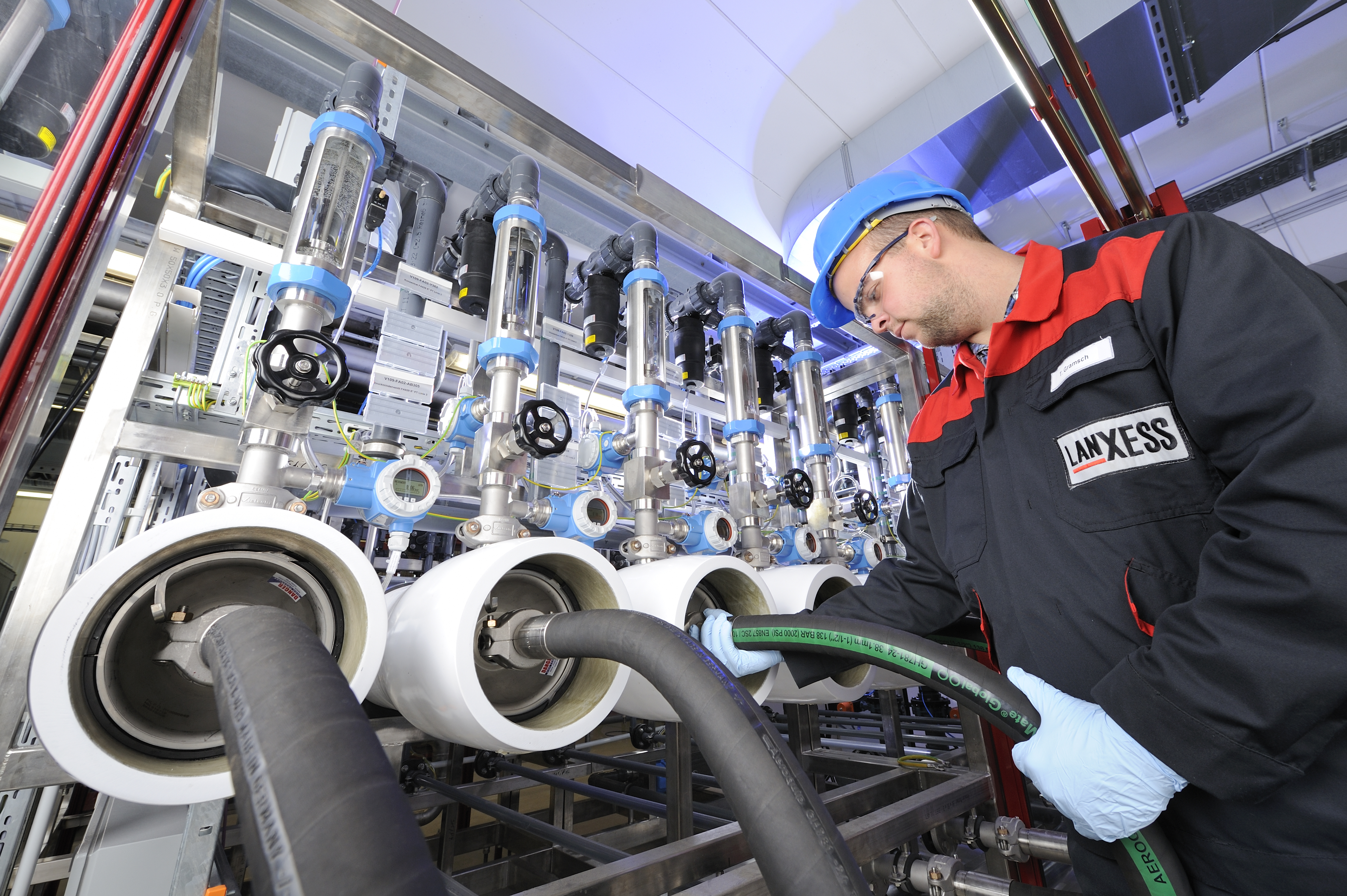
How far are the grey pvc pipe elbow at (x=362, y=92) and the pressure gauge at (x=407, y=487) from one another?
570 mm

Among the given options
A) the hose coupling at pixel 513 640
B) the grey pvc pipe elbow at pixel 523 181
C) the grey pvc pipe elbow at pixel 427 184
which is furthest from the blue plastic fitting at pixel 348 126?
the hose coupling at pixel 513 640

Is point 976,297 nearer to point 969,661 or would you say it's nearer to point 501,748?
point 969,661

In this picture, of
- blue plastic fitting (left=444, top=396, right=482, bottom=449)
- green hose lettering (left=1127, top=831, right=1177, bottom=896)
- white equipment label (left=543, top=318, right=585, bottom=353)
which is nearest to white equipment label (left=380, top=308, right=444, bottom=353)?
blue plastic fitting (left=444, top=396, right=482, bottom=449)

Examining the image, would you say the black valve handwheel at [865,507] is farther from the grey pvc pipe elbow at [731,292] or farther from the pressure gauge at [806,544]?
the grey pvc pipe elbow at [731,292]

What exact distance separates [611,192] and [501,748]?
40.8 inches

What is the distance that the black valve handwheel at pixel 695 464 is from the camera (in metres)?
1.29

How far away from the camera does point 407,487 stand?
0.86 meters

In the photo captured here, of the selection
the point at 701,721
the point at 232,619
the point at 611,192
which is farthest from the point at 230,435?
the point at 701,721

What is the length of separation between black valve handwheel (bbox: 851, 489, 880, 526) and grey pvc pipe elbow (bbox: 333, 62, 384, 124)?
1.79 m

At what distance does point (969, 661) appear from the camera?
67cm

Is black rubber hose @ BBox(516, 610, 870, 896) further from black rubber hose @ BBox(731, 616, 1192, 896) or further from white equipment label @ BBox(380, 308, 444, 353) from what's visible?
white equipment label @ BBox(380, 308, 444, 353)

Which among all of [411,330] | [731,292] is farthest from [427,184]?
[731,292]

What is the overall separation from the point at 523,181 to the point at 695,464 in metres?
0.70

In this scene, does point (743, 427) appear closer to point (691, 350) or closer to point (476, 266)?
point (691, 350)
